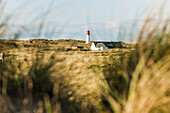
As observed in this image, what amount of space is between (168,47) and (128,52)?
2.45ft

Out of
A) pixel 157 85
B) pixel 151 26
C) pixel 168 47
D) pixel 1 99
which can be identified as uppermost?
pixel 151 26

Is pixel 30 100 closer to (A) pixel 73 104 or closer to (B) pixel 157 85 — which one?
(A) pixel 73 104

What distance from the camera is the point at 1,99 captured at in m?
2.36

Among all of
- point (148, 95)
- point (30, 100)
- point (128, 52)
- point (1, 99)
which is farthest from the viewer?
point (128, 52)

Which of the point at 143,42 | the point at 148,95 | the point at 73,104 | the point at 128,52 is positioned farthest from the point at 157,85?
the point at 73,104

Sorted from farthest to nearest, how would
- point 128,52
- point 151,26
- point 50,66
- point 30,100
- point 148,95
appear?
point 128,52
point 50,66
point 30,100
point 151,26
point 148,95

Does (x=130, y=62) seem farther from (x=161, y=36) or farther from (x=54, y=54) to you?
(x=54, y=54)

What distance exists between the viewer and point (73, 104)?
306 centimetres

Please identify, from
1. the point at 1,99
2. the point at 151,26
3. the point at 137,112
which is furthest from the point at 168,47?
the point at 1,99

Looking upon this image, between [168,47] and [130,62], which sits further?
[130,62]

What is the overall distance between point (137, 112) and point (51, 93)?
1495mm

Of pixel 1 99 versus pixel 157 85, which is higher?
pixel 157 85

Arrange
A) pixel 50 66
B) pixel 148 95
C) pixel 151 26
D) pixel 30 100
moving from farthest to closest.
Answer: pixel 50 66 → pixel 30 100 → pixel 151 26 → pixel 148 95

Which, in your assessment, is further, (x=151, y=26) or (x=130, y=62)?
(x=130, y=62)
